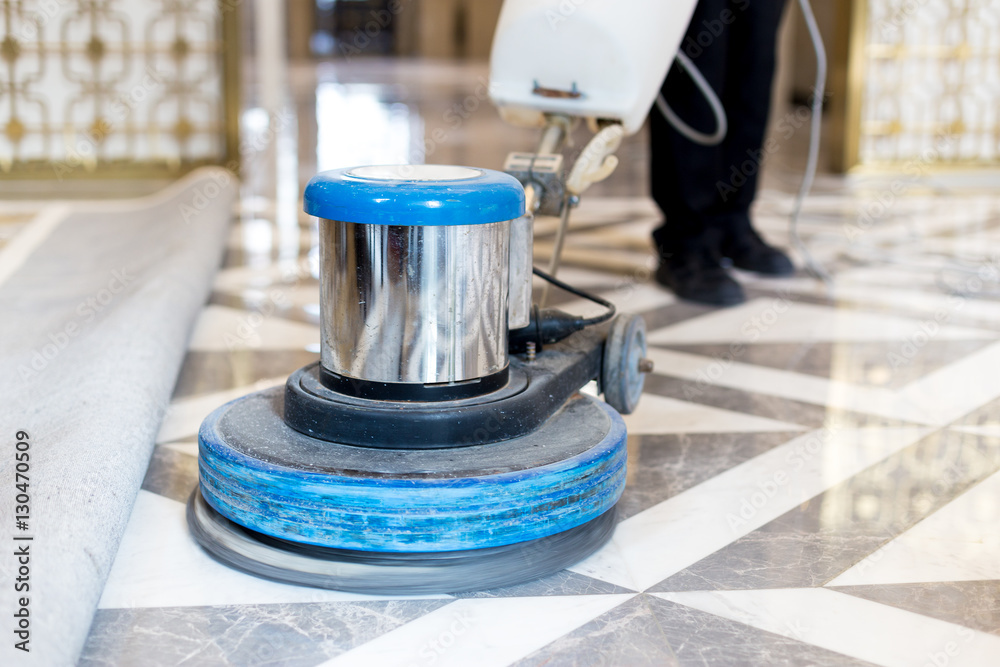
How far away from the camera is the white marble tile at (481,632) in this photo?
837 mm

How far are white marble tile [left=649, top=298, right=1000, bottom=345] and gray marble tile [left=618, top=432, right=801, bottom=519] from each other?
504mm

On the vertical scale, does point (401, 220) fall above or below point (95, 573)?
above

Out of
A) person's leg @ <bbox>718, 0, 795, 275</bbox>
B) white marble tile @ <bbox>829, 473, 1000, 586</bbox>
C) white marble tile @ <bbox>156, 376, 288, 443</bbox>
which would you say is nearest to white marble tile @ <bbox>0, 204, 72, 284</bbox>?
white marble tile @ <bbox>156, 376, 288, 443</bbox>

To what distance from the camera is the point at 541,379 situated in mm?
1091

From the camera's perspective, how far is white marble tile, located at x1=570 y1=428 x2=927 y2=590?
1021 mm

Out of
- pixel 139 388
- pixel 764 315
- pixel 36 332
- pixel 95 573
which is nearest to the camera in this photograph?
pixel 95 573

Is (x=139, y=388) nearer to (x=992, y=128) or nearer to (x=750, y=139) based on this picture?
(x=750, y=139)

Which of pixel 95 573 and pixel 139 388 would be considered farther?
pixel 139 388

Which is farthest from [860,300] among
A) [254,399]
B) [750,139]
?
[254,399]

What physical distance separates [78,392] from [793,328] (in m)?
1.28

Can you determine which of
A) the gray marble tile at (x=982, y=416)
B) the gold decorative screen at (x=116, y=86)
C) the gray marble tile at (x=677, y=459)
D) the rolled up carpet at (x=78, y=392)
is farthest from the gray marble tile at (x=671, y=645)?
the gold decorative screen at (x=116, y=86)

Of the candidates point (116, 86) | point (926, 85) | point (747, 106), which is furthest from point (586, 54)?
point (926, 85)

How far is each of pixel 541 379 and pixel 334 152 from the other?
3527 mm

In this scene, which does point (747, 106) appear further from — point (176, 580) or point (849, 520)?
point (176, 580)
